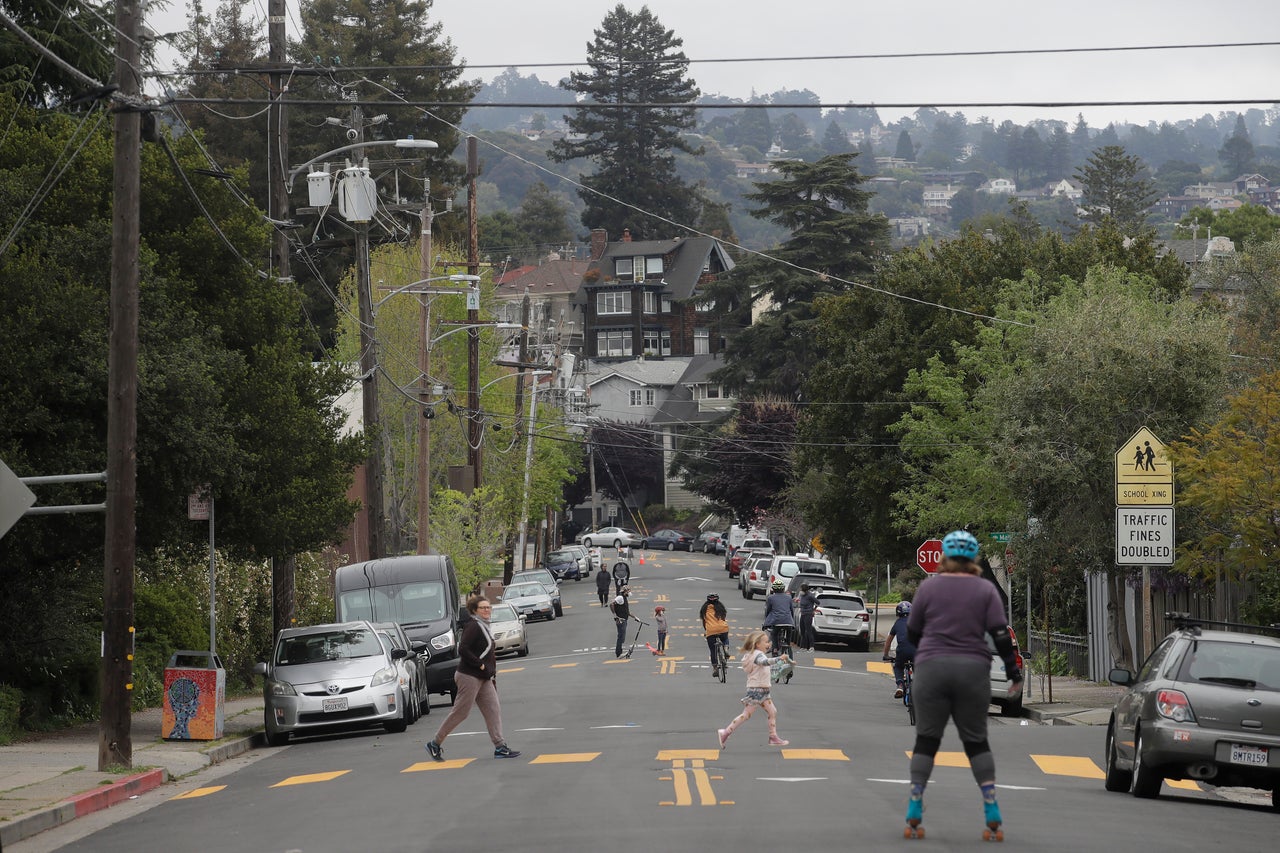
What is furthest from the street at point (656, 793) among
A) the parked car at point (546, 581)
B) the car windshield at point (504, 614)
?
the parked car at point (546, 581)

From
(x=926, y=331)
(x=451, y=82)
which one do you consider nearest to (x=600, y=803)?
(x=926, y=331)

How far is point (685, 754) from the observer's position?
56.4 ft

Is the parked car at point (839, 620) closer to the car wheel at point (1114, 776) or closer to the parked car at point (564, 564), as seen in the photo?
the car wheel at point (1114, 776)

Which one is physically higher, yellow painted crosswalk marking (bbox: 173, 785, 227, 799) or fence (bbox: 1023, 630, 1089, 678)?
yellow painted crosswalk marking (bbox: 173, 785, 227, 799)

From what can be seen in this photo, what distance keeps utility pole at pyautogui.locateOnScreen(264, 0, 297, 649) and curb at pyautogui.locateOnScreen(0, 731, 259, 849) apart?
914cm

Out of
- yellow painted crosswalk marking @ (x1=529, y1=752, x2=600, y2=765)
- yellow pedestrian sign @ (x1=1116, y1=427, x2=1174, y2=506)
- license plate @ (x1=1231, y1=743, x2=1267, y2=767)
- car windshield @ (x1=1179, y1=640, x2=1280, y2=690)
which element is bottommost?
yellow painted crosswalk marking @ (x1=529, y1=752, x2=600, y2=765)

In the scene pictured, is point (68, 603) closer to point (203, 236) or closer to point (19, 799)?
point (203, 236)

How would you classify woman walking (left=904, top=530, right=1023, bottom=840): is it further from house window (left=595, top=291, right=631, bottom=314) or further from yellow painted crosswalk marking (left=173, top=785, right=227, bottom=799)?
house window (left=595, top=291, right=631, bottom=314)

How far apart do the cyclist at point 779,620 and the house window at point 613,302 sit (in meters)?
92.9

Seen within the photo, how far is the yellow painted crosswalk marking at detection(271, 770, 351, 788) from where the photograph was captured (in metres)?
16.6

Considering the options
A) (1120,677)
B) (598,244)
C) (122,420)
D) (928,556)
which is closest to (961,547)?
(1120,677)

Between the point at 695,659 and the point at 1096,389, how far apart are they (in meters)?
14.1

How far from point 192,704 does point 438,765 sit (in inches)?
229

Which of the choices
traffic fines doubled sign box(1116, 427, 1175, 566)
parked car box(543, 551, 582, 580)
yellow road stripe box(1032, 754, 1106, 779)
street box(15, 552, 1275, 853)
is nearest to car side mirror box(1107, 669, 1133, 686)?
street box(15, 552, 1275, 853)
